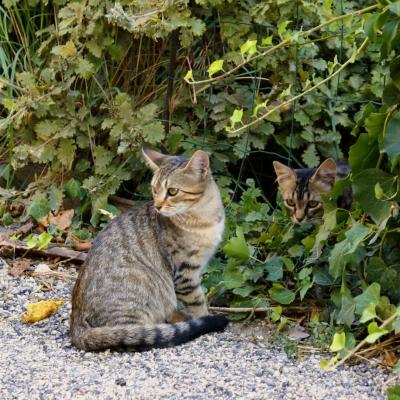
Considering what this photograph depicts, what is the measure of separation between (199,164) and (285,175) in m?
0.64

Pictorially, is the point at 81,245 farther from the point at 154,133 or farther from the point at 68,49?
the point at 68,49

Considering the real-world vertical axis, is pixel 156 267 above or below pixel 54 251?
above

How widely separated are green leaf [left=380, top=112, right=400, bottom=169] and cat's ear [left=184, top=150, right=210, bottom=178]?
1548 mm

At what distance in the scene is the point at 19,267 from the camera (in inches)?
226

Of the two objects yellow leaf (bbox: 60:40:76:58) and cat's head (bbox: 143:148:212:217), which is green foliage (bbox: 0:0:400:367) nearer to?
yellow leaf (bbox: 60:40:76:58)

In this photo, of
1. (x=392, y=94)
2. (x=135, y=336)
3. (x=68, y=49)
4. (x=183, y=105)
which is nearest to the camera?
(x=392, y=94)

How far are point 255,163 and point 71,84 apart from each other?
151 cm

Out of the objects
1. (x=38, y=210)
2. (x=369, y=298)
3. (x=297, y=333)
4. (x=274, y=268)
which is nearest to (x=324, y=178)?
(x=274, y=268)

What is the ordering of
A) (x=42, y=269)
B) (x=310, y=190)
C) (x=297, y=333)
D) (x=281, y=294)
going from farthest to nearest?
(x=42, y=269), (x=310, y=190), (x=281, y=294), (x=297, y=333)

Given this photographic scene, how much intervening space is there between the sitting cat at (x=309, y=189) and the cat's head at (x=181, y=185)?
0.57 metres

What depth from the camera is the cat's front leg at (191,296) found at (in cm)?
496

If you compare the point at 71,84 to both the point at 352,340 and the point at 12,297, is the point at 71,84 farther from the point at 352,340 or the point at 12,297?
the point at 352,340

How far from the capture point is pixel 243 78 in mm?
6105

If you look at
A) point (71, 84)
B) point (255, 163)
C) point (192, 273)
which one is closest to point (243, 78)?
point (255, 163)
